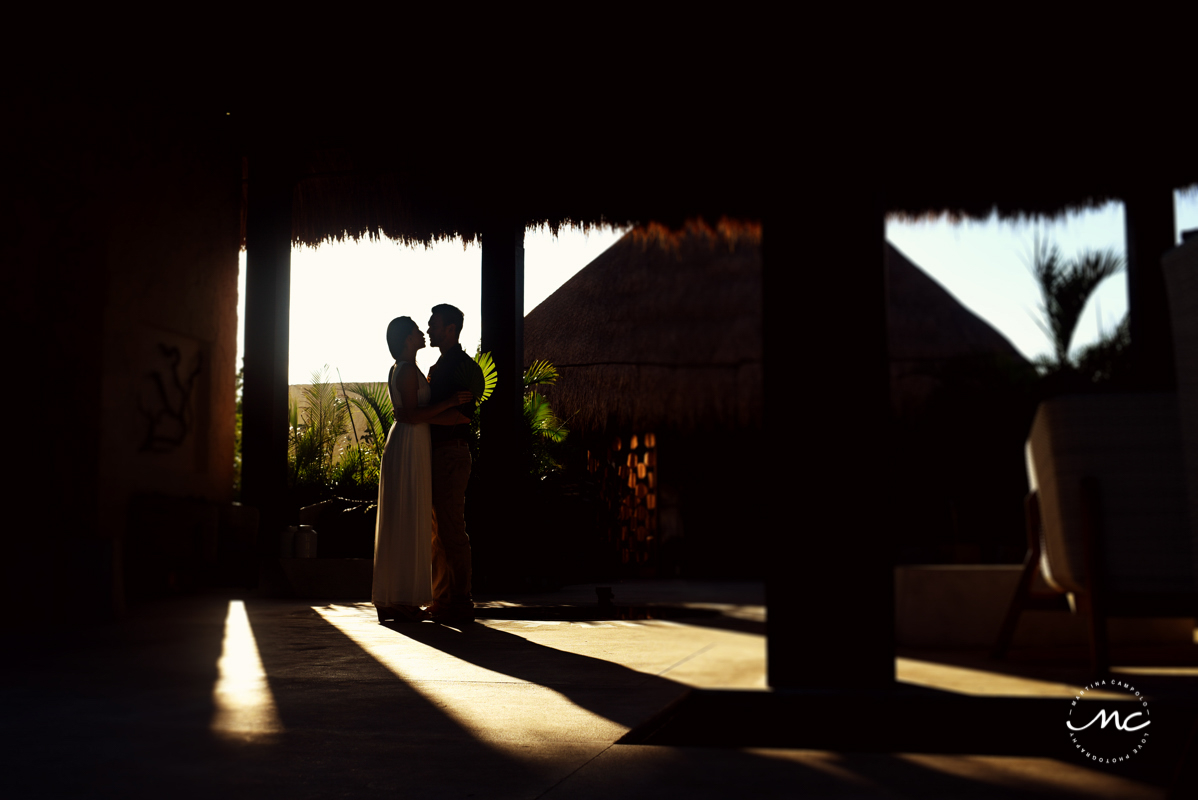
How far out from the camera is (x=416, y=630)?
3930 mm

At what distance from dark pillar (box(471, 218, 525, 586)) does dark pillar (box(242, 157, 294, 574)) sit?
1420 millimetres

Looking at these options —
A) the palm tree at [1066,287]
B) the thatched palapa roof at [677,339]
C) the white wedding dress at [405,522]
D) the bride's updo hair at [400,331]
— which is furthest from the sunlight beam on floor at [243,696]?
the palm tree at [1066,287]

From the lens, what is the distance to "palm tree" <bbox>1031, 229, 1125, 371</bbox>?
874cm

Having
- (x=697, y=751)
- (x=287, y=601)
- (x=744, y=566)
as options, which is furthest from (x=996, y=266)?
(x=697, y=751)

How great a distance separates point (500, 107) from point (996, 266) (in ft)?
15.6

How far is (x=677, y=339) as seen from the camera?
29.8 ft

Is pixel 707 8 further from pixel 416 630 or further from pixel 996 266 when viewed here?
pixel 996 266

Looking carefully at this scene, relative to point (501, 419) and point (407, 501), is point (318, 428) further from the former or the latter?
point (407, 501)

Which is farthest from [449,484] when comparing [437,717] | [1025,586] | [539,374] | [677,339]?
[677,339]

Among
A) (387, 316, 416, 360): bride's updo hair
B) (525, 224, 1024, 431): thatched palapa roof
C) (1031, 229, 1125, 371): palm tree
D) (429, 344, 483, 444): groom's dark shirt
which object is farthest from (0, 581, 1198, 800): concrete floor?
(1031, 229, 1125, 371): palm tree

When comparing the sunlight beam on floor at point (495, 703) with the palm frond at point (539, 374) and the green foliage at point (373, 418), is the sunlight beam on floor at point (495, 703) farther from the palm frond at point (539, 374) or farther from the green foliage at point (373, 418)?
the green foliage at point (373, 418)
